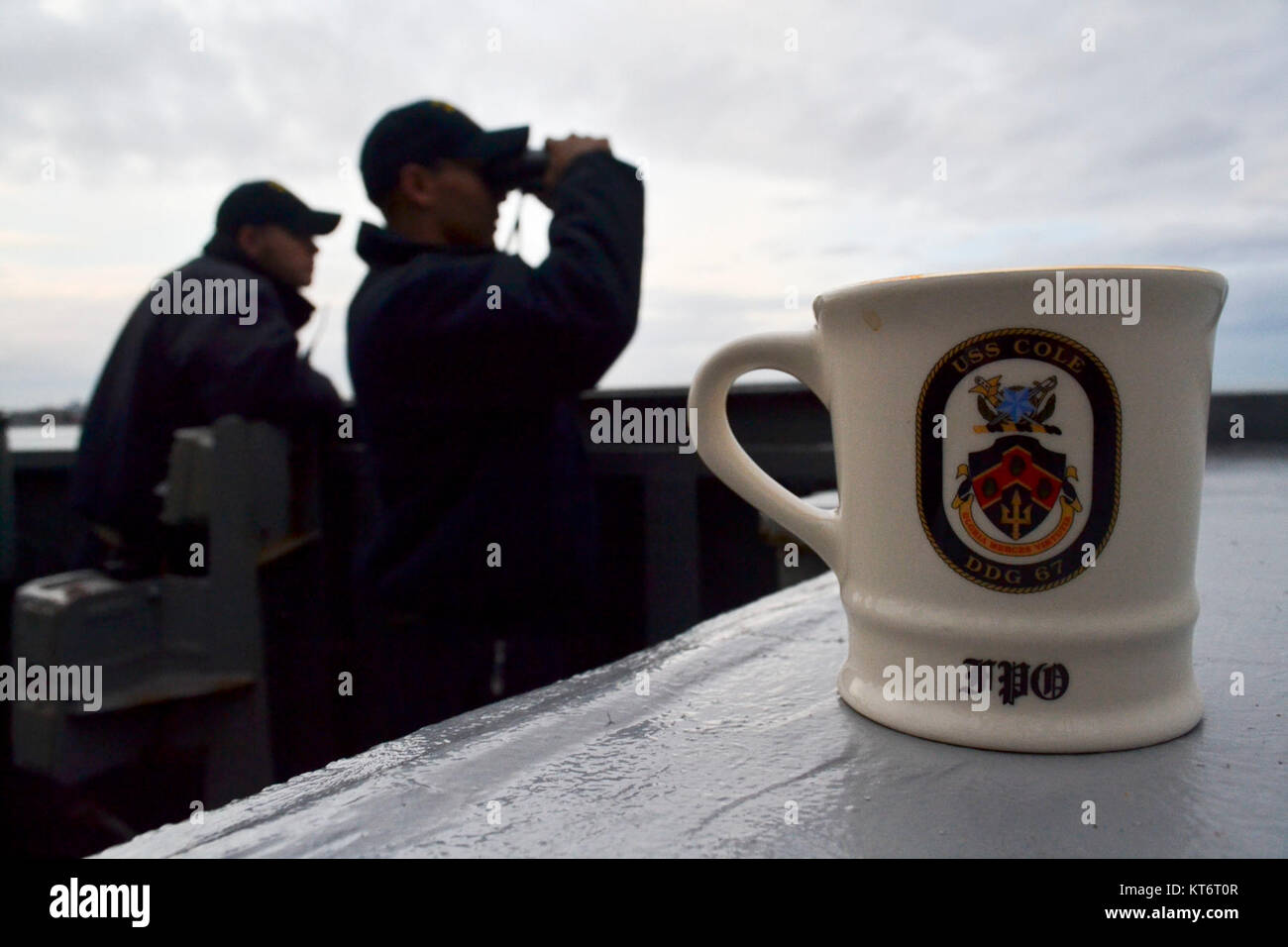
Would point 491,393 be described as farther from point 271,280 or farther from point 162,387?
point 271,280

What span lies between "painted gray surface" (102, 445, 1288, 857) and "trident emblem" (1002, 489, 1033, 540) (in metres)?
0.10

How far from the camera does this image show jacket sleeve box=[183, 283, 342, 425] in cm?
204

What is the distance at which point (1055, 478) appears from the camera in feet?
1.24

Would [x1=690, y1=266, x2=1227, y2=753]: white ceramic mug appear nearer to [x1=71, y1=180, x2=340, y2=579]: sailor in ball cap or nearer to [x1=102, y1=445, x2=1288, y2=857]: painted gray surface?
[x1=102, y1=445, x2=1288, y2=857]: painted gray surface

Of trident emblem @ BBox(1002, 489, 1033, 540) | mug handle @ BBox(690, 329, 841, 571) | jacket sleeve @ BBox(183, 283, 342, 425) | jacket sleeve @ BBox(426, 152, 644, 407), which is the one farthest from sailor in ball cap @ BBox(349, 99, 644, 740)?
trident emblem @ BBox(1002, 489, 1033, 540)

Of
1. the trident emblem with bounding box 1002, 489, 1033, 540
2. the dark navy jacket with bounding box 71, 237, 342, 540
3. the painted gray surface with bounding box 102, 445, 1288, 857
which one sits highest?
the dark navy jacket with bounding box 71, 237, 342, 540

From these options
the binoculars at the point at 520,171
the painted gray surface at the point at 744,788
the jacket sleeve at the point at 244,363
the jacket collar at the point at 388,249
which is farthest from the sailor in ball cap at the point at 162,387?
the painted gray surface at the point at 744,788

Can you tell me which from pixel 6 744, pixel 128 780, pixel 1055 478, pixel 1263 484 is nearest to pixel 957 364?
pixel 1055 478

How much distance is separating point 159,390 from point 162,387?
0.04 ft

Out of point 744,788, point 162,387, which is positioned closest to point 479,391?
A: point 162,387

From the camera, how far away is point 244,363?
80.7 inches
